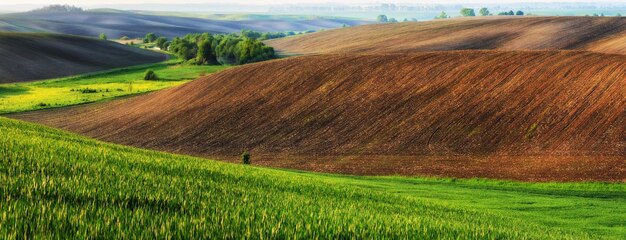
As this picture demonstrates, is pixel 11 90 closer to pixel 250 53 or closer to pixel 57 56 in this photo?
pixel 57 56

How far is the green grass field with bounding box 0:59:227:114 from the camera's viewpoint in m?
85.5

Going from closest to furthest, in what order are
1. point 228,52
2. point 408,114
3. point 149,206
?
point 149,206
point 408,114
point 228,52

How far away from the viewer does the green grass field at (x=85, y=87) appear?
85469mm

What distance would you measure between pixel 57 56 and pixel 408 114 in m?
115

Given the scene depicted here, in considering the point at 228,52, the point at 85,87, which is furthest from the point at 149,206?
the point at 228,52

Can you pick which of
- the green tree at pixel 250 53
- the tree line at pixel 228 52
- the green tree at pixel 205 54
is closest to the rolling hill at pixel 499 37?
the green tree at pixel 250 53

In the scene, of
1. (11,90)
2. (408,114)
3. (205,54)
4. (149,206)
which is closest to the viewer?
(149,206)

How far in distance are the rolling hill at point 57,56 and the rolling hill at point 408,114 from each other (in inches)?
2259

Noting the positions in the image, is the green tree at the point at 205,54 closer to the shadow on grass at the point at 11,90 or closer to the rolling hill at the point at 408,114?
the shadow on grass at the point at 11,90

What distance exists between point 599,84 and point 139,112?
45.8m

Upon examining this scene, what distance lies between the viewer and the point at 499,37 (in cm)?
13662

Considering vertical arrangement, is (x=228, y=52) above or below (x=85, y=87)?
above

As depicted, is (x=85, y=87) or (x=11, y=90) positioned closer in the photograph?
(x=11, y=90)

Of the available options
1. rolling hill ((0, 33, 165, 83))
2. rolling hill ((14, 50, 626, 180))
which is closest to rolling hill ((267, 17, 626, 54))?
rolling hill ((0, 33, 165, 83))
